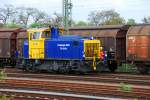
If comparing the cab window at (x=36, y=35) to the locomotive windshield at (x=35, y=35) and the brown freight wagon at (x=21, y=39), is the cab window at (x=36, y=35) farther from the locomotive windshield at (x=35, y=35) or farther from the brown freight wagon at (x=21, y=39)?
the brown freight wagon at (x=21, y=39)

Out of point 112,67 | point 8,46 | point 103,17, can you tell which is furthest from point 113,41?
point 103,17

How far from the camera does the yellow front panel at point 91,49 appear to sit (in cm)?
2580

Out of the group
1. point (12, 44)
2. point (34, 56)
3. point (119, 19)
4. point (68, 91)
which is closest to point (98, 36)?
point (34, 56)

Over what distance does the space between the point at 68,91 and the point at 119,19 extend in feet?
220

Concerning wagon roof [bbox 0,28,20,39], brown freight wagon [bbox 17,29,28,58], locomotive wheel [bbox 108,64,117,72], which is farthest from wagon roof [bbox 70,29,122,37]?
wagon roof [bbox 0,28,20,39]

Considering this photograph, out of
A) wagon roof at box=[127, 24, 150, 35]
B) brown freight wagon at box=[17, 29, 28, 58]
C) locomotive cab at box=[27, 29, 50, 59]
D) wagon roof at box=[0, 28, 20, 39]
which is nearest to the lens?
wagon roof at box=[127, 24, 150, 35]

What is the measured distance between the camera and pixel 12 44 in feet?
109

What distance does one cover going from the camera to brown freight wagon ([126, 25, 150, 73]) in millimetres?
25902

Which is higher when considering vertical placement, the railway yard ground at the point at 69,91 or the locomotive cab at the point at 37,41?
the locomotive cab at the point at 37,41

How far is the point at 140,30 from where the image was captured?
26453 mm

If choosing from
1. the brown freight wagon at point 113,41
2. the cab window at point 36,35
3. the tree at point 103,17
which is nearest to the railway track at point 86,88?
the cab window at point 36,35

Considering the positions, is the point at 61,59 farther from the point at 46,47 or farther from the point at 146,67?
the point at 146,67

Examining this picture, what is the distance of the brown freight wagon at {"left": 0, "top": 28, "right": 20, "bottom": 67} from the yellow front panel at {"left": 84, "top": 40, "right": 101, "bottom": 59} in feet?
28.6

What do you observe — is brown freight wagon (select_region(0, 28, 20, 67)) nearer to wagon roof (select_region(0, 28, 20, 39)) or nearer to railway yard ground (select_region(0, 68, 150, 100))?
wagon roof (select_region(0, 28, 20, 39))
